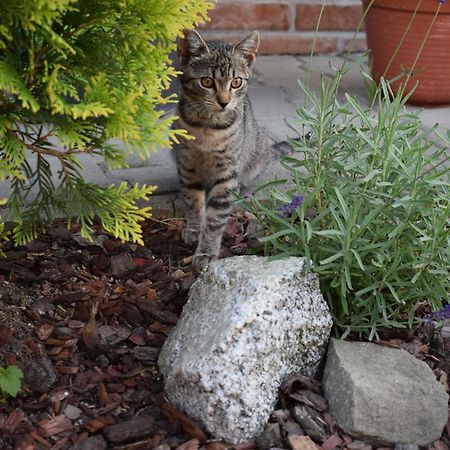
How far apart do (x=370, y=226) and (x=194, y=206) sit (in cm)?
110

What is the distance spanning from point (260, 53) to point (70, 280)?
408 cm

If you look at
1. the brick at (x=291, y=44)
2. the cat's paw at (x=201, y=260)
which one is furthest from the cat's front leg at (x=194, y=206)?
the brick at (x=291, y=44)

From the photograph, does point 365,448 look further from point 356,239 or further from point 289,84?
point 289,84

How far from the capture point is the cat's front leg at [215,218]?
3.28 metres

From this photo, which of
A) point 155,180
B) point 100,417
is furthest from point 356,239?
point 155,180

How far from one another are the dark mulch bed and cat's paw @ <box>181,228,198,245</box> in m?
0.04


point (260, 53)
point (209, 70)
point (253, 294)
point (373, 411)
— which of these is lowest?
point (260, 53)

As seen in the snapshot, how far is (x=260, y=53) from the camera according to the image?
666 cm

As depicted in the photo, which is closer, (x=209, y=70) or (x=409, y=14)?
(x=209, y=70)

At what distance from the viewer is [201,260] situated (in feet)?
10.6

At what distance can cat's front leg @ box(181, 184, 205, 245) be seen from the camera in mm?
3553

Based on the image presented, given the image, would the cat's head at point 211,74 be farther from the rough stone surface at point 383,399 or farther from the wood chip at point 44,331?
the rough stone surface at point 383,399

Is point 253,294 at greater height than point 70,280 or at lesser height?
greater

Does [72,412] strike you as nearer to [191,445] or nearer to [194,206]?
[191,445]
